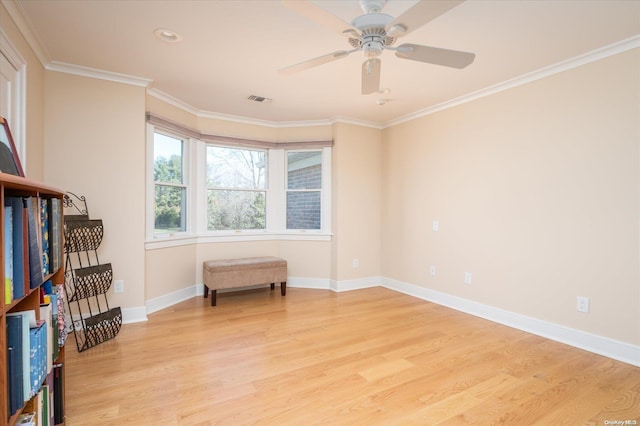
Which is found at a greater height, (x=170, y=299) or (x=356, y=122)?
(x=356, y=122)

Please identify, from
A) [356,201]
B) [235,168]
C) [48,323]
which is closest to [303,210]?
[356,201]

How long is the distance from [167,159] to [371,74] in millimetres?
2850

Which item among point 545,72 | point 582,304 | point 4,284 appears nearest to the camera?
point 4,284

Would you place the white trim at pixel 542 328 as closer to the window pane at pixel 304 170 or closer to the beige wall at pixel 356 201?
the beige wall at pixel 356 201

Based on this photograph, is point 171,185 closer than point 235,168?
Yes

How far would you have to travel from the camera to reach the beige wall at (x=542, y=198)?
2.59 meters

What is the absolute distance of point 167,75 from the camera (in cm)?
322

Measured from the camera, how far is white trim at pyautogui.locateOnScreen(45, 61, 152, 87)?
2971 millimetres

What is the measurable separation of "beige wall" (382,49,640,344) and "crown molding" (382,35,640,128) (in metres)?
0.05

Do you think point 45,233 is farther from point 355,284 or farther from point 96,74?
point 355,284

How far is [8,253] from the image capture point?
1.01 m

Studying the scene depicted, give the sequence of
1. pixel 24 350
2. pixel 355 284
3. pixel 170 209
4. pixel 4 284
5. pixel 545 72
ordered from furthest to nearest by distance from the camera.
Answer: pixel 355 284
pixel 170 209
pixel 545 72
pixel 24 350
pixel 4 284

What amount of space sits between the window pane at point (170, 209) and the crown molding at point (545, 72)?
3.34 meters

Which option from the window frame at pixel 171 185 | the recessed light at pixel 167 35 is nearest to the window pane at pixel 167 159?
the window frame at pixel 171 185
